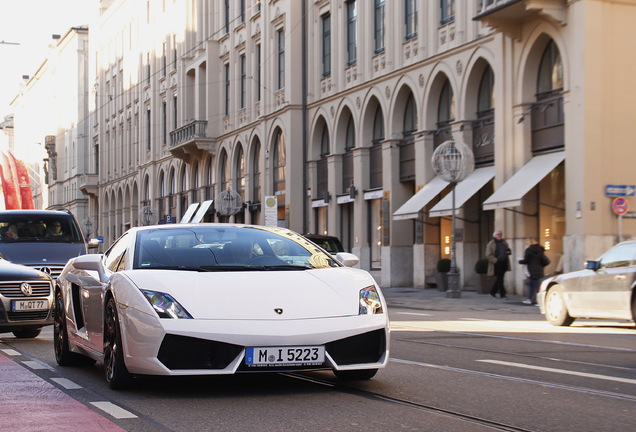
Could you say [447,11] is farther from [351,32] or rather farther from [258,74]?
[258,74]

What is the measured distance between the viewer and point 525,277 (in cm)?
2838

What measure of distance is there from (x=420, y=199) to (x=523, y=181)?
6193 mm

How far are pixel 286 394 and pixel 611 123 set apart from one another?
20.0m

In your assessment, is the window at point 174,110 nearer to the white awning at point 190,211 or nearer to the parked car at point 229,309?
the white awning at point 190,211

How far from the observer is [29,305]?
46.6 feet

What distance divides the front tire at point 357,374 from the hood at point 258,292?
0.77 metres

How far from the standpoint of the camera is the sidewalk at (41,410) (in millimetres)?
6836

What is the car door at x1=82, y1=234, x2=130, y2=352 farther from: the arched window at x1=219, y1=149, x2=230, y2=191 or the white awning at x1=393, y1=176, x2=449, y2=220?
the arched window at x1=219, y1=149, x2=230, y2=191

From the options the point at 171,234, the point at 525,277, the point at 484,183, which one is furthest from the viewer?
the point at 484,183

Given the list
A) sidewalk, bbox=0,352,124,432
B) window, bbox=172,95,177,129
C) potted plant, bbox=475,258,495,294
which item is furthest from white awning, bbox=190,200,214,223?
sidewalk, bbox=0,352,124,432

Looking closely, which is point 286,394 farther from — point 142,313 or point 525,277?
point 525,277

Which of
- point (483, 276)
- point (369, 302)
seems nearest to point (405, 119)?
point (483, 276)

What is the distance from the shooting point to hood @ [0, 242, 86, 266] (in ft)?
62.9

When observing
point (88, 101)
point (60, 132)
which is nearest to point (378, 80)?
point (88, 101)
